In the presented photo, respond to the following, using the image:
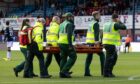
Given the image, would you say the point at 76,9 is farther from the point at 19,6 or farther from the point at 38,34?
the point at 38,34

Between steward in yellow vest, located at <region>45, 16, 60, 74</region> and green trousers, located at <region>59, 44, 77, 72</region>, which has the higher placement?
steward in yellow vest, located at <region>45, 16, 60, 74</region>

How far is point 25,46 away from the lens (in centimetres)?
2044

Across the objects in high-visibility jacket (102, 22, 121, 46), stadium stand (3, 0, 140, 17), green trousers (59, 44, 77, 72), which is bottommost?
green trousers (59, 44, 77, 72)

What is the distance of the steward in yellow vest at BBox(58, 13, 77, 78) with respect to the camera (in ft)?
64.1

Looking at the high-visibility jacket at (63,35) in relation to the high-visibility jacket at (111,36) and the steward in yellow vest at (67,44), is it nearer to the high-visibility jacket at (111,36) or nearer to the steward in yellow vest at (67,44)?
the steward in yellow vest at (67,44)

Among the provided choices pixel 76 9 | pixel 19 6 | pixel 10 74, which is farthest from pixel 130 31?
pixel 10 74

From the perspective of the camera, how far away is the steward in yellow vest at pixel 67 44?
19.5m

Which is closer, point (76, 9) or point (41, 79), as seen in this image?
point (41, 79)

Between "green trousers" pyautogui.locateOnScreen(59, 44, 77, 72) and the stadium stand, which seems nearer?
"green trousers" pyautogui.locateOnScreen(59, 44, 77, 72)

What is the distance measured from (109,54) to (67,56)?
1502mm

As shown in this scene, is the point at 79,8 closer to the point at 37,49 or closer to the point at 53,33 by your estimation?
the point at 53,33

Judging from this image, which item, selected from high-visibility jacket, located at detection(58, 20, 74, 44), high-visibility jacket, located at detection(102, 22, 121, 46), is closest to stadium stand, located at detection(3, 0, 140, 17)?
high-visibility jacket, located at detection(102, 22, 121, 46)

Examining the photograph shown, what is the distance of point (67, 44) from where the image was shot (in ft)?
64.7

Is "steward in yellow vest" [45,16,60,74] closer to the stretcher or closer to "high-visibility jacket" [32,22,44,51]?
the stretcher
